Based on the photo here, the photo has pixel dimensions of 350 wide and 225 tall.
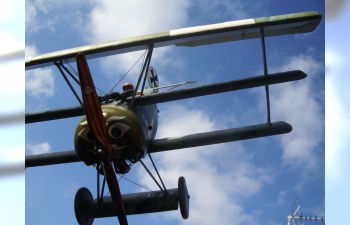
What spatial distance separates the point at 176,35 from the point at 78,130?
2.67 m

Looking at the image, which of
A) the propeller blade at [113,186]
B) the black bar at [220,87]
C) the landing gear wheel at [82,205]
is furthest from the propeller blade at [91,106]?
the landing gear wheel at [82,205]

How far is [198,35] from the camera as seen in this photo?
236 inches

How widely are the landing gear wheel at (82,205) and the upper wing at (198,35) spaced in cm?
316

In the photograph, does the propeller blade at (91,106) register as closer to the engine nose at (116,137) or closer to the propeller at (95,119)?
the propeller at (95,119)

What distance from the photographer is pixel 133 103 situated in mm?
6855

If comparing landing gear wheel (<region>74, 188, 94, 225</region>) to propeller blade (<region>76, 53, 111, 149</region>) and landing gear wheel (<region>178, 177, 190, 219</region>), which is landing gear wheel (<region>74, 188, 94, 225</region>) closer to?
landing gear wheel (<region>178, 177, 190, 219</region>)

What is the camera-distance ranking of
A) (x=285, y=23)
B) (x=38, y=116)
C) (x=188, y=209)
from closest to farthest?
(x=285, y=23), (x=188, y=209), (x=38, y=116)

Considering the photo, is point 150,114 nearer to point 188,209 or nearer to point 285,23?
point 188,209

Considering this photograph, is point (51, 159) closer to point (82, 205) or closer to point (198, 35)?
point (82, 205)

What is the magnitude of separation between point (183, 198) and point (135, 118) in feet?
7.37

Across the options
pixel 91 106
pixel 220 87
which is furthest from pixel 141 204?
pixel 220 87

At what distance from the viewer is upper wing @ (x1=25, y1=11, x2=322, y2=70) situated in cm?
588

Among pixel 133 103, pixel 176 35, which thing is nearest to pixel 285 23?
pixel 176 35

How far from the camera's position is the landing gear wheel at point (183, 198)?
700cm
